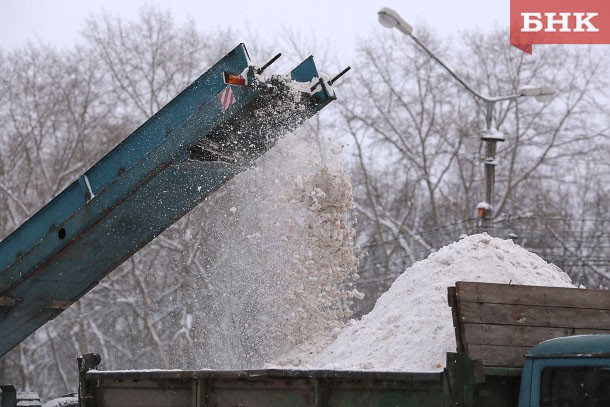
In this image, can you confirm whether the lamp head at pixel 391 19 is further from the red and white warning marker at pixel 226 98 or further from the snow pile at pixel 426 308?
the red and white warning marker at pixel 226 98

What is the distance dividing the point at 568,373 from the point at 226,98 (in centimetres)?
375

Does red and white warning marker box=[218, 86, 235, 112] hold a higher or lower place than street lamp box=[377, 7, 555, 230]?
lower

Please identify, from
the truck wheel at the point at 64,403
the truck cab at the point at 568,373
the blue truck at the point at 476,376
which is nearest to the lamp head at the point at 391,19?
the truck wheel at the point at 64,403

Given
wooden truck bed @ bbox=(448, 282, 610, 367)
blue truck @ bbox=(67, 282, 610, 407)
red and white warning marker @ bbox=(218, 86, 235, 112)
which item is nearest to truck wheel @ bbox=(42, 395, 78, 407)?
blue truck @ bbox=(67, 282, 610, 407)

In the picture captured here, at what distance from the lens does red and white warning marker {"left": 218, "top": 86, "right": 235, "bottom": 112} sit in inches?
306

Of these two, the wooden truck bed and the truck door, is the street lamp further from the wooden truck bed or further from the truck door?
the truck door

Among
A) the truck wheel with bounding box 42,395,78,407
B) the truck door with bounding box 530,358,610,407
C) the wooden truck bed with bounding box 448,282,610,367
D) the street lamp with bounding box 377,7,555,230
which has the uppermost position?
the street lamp with bounding box 377,7,555,230

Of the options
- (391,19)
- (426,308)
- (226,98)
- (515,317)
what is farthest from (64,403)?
(391,19)

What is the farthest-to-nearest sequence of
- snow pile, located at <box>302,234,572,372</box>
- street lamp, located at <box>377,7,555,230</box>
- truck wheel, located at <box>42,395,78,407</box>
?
street lamp, located at <box>377,7,555,230</box>, truck wheel, located at <box>42,395,78,407</box>, snow pile, located at <box>302,234,572,372</box>

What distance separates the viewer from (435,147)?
33188 millimetres

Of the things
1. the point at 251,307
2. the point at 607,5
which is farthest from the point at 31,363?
the point at 251,307

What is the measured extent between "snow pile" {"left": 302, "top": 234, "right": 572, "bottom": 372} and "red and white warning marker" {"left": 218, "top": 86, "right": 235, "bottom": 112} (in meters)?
2.12

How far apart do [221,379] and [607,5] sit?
1605cm

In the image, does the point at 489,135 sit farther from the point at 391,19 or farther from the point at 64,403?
the point at 64,403
